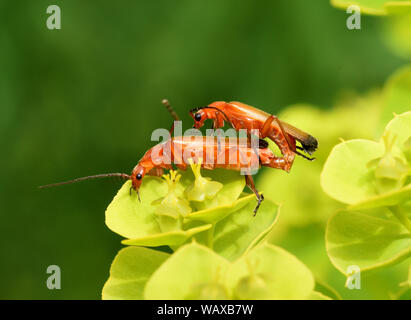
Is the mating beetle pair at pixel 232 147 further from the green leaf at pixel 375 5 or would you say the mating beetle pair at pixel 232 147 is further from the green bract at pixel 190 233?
the green leaf at pixel 375 5

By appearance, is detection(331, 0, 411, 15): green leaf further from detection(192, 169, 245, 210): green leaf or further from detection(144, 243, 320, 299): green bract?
detection(144, 243, 320, 299): green bract

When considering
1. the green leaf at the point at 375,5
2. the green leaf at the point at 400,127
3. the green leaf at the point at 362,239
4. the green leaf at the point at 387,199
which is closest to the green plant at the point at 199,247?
the green leaf at the point at 362,239

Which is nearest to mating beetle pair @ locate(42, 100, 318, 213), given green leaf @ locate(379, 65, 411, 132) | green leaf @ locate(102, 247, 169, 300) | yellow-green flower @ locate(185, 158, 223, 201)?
yellow-green flower @ locate(185, 158, 223, 201)

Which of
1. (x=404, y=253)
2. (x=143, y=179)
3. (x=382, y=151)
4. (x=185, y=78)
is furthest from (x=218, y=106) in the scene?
(x=185, y=78)

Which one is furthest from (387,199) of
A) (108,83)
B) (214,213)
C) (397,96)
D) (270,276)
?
(108,83)

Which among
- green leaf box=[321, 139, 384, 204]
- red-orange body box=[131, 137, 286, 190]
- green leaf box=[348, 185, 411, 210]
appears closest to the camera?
green leaf box=[348, 185, 411, 210]

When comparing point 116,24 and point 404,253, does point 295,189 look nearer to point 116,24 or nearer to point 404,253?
point 404,253

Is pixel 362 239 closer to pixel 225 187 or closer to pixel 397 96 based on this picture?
pixel 225 187

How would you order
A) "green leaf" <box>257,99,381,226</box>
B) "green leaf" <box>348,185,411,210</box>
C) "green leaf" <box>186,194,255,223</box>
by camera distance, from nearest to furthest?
"green leaf" <box>348,185,411,210</box>
"green leaf" <box>186,194,255,223</box>
"green leaf" <box>257,99,381,226</box>
